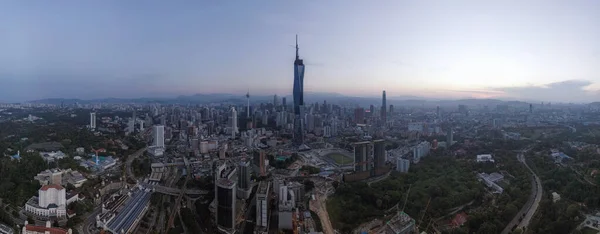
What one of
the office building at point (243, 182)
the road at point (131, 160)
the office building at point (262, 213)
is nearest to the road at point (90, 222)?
the road at point (131, 160)

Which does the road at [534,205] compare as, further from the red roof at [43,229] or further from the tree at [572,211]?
the red roof at [43,229]

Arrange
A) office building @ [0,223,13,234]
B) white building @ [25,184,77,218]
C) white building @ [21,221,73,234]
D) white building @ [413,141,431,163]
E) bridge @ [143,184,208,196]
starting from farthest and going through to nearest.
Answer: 1. white building @ [413,141,431,163]
2. bridge @ [143,184,208,196]
3. white building @ [25,184,77,218]
4. white building @ [21,221,73,234]
5. office building @ [0,223,13,234]

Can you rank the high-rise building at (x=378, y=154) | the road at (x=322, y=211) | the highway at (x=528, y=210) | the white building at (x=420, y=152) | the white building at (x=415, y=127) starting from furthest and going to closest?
1. the white building at (x=415, y=127)
2. the white building at (x=420, y=152)
3. the high-rise building at (x=378, y=154)
4. the road at (x=322, y=211)
5. the highway at (x=528, y=210)

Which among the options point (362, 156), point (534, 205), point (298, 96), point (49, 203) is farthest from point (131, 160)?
point (534, 205)

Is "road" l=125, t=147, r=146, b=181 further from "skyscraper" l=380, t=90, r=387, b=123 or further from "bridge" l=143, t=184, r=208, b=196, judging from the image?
"skyscraper" l=380, t=90, r=387, b=123

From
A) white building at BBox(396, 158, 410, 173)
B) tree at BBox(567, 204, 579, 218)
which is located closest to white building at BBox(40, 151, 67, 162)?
white building at BBox(396, 158, 410, 173)
